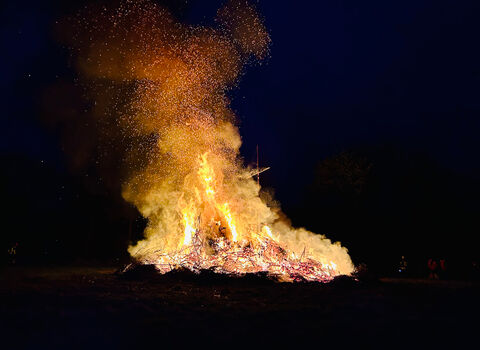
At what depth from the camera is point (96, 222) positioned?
2573 centimetres

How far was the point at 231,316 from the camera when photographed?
6.90m

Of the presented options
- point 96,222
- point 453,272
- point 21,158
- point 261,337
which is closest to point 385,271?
point 453,272

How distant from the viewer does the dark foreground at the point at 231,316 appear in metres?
5.18

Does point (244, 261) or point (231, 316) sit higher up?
point (244, 261)

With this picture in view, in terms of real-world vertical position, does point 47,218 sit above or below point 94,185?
below

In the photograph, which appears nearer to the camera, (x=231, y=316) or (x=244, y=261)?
(x=231, y=316)

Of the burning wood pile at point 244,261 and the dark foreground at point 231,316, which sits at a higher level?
the burning wood pile at point 244,261

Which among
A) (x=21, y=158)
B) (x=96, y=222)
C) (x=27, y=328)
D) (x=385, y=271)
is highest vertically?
(x=21, y=158)

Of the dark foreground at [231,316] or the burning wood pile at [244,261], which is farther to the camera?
the burning wood pile at [244,261]

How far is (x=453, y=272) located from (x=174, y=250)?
11.9m

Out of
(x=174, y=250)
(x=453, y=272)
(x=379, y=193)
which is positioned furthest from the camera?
(x=379, y=193)

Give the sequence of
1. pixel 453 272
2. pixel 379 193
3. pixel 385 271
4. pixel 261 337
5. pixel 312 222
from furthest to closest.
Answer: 1. pixel 379 193
2. pixel 312 222
3. pixel 385 271
4. pixel 453 272
5. pixel 261 337

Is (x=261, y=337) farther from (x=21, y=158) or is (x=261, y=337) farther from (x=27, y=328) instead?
(x=21, y=158)

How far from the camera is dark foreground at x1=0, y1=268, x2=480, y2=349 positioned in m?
5.18
